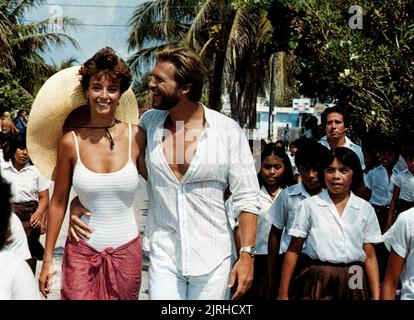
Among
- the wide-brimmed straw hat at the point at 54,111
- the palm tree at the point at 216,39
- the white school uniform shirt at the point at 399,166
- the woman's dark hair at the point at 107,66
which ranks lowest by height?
the white school uniform shirt at the point at 399,166

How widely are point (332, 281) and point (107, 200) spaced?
133cm

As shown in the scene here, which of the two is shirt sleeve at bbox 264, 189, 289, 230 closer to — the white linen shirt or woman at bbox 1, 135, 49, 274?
woman at bbox 1, 135, 49, 274

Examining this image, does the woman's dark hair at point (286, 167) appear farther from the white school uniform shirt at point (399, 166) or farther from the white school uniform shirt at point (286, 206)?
the white school uniform shirt at point (399, 166)

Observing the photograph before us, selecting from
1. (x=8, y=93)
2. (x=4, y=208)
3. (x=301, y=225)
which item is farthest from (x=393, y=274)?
(x=8, y=93)

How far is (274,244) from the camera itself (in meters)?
4.70

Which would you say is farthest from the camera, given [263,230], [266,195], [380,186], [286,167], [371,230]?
[380,186]

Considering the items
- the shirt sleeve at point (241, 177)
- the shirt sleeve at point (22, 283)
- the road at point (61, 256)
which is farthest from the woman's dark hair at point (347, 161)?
the shirt sleeve at point (22, 283)

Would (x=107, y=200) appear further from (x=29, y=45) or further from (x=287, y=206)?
(x=29, y=45)

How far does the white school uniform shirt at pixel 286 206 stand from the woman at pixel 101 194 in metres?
1.34

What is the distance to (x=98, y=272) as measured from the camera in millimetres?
3559

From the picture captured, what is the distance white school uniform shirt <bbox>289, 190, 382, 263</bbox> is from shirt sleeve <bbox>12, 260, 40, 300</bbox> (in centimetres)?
197

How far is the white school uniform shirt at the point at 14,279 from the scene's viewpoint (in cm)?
245

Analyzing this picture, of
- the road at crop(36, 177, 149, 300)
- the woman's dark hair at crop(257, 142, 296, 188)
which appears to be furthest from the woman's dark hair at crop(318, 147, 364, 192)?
the road at crop(36, 177, 149, 300)
